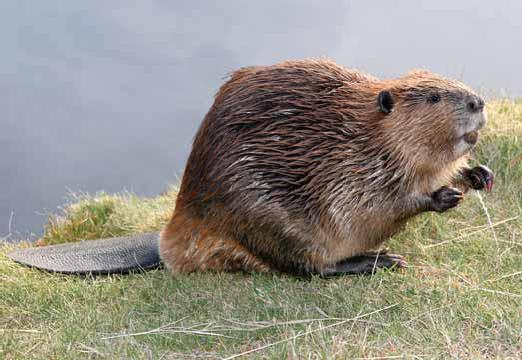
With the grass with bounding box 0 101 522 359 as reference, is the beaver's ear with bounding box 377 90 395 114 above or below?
above

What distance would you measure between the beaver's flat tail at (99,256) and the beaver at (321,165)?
15.1 inches

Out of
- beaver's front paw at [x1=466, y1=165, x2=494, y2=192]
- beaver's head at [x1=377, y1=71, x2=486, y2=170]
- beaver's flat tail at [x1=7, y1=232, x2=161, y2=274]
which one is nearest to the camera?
beaver's head at [x1=377, y1=71, x2=486, y2=170]

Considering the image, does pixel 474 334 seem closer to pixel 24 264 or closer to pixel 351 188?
pixel 351 188

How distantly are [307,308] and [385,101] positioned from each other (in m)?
1.04

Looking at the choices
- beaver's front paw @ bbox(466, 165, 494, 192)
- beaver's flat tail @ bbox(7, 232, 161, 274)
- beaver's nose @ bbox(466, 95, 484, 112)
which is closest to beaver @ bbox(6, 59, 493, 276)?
beaver's nose @ bbox(466, 95, 484, 112)

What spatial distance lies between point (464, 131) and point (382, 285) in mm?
808

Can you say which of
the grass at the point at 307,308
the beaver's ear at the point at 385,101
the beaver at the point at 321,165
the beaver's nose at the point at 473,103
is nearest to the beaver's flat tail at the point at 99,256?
the grass at the point at 307,308

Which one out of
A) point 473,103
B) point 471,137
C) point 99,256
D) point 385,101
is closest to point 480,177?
point 471,137

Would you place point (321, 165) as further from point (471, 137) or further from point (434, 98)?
point (471, 137)

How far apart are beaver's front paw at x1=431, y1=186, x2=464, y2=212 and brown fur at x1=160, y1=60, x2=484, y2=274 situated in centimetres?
6

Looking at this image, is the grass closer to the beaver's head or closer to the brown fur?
the brown fur

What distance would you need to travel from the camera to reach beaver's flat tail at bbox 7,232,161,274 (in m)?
4.18

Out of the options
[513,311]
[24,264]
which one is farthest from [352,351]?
[24,264]

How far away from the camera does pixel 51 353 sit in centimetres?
322
